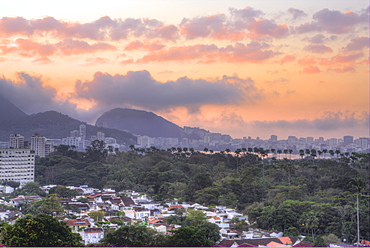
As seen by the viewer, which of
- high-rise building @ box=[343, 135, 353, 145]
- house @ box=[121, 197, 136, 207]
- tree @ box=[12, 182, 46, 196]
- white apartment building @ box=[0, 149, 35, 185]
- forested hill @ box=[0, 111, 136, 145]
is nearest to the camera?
house @ box=[121, 197, 136, 207]

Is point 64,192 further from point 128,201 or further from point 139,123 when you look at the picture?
point 139,123

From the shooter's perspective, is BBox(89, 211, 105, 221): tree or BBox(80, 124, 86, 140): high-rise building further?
BBox(80, 124, 86, 140): high-rise building

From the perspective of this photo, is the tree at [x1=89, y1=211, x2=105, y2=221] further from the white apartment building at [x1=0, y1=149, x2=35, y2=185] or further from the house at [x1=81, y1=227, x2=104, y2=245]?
the white apartment building at [x1=0, y1=149, x2=35, y2=185]

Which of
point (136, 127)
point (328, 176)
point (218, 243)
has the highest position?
point (136, 127)

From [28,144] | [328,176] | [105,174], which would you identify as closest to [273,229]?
[328,176]

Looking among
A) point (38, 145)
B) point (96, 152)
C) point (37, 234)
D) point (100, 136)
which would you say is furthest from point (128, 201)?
point (100, 136)

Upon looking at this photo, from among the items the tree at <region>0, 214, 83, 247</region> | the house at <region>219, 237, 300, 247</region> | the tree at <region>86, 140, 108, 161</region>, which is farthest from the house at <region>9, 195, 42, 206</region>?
the tree at <region>0, 214, 83, 247</region>

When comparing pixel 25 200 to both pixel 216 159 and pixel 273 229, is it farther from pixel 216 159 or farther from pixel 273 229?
pixel 216 159
